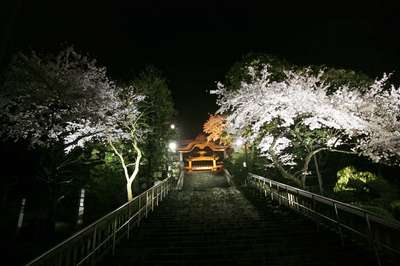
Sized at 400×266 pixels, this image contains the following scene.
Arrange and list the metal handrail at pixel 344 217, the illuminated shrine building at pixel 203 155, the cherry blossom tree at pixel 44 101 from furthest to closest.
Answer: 1. the illuminated shrine building at pixel 203 155
2. the cherry blossom tree at pixel 44 101
3. the metal handrail at pixel 344 217

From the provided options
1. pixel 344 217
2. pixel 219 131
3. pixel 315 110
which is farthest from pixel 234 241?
pixel 219 131

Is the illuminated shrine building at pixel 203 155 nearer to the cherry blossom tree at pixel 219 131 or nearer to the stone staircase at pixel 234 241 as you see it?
the cherry blossom tree at pixel 219 131

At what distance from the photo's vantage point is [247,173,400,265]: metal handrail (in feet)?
19.9

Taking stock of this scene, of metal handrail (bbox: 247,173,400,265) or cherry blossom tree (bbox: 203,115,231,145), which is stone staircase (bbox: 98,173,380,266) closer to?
metal handrail (bbox: 247,173,400,265)

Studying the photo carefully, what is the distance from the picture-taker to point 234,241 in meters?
8.29

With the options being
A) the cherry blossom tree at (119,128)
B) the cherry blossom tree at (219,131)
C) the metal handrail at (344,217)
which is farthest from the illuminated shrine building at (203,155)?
the metal handrail at (344,217)

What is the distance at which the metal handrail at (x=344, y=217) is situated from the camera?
6055 mm

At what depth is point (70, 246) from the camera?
18.2 feet

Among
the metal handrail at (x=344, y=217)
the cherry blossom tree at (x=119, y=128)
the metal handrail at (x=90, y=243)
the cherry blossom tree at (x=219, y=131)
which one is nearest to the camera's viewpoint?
the metal handrail at (x=90, y=243)

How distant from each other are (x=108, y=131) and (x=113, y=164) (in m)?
3.23

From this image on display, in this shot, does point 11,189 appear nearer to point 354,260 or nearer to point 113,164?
point 113,164

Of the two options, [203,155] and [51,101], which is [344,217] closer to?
[51,101]

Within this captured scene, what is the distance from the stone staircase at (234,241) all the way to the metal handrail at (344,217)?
41 cm

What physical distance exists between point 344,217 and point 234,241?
16.7 feet
